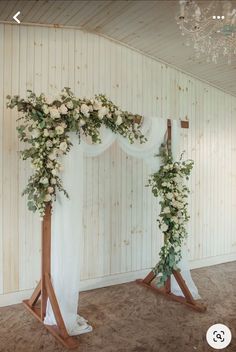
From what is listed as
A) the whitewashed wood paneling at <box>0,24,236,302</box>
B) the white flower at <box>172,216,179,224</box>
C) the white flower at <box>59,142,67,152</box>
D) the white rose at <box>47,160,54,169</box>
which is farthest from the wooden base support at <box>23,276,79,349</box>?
the white flower at <box>172,216,179,224</box>

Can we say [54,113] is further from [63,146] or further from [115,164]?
[115,164]

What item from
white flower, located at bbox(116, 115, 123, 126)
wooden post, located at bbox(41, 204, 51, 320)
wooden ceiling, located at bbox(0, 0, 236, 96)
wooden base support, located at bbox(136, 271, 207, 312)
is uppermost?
wooden ceiling, located at bbox(0, 0, 236, 96)

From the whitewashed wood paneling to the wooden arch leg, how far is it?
446 mm

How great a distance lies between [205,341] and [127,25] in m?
3.06

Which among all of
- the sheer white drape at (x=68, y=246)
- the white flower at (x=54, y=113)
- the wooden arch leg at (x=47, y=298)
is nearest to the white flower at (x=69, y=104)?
the white flower at (x=54, y=113)

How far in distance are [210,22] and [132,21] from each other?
0.82 metres

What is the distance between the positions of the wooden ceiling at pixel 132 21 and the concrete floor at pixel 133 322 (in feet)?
8.90

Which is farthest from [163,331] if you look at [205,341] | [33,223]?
[33,223]

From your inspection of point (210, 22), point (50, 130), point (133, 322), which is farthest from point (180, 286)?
point (210, 22)

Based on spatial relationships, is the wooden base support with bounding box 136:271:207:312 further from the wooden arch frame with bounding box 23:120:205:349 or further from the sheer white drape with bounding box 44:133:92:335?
the sheer white drape with bounding box 44:133:92:335

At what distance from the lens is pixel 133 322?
3078 millimetres

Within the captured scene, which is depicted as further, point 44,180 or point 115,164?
point 115,164

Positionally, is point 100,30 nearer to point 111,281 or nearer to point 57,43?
point 57,43

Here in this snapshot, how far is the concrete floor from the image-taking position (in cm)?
267
